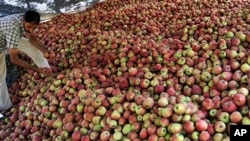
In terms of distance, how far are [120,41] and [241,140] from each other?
191 cm

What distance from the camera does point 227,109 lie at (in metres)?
2.05

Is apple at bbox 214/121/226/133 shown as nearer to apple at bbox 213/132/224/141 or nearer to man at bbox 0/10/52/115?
apple at bbox 213/132/224/141

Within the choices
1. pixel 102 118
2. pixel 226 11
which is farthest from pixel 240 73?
pixel 226 11

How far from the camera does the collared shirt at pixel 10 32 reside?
329 centimetres

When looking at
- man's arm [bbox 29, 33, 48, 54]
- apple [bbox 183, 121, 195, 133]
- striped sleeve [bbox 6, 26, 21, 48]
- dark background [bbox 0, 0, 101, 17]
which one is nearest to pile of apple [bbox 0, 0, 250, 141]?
apple [bbox 183, 121, 195, 133]

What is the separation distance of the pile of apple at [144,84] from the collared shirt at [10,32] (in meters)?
0.46

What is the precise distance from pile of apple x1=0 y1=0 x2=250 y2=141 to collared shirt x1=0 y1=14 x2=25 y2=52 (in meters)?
0.46

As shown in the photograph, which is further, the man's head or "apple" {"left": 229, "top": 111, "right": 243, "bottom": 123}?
the man's head

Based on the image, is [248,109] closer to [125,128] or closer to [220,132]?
[220,132]

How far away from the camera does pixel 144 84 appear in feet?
8.35

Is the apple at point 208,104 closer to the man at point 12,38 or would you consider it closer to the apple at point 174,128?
the apple at point 174,128

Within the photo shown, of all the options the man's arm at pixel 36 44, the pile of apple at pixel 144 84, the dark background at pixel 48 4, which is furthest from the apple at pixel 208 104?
the dark background at pixel 48 4

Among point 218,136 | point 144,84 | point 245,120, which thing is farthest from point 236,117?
point 144,84

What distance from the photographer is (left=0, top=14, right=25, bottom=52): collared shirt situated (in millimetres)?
3293
